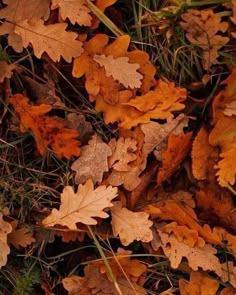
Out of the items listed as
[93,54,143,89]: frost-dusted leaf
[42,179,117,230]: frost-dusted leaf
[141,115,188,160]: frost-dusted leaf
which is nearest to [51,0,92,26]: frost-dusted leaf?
[93,54,143,89]: frost-dusted leaf

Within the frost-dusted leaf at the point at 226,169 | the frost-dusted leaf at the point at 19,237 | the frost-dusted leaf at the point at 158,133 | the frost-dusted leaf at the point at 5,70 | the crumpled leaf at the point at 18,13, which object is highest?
the crumpled leaf at the point at 18,13

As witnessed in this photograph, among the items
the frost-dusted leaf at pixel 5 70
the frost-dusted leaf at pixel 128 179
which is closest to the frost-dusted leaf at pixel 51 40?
the frost-dusted leaf at pixel 5 70

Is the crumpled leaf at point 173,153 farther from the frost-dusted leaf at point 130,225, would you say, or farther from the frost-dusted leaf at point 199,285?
the frost-dusted leaf at point 199,285

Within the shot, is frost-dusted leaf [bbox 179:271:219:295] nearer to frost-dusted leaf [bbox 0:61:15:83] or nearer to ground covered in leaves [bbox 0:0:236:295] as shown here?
ground covered in leaves [bbox 0:0:236:295]

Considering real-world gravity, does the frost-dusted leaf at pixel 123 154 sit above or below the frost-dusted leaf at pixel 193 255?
above

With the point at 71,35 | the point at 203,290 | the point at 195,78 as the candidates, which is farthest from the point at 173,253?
the point at 71,35

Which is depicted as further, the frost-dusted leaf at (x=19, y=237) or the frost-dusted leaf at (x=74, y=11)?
the frost-dusted leaf at (x=19, y=237)
